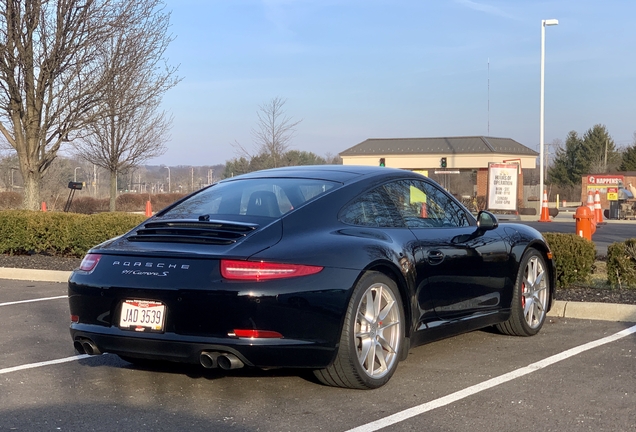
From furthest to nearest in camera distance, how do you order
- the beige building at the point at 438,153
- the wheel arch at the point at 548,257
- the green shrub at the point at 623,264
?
the beige building at the point at 438,153, the green shrub at the point at 623,264, the wheel arch at the point at 548,257

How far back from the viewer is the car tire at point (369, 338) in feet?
15.6

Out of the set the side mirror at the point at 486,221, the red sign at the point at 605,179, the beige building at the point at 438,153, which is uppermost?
the beige building at the point at 438,153

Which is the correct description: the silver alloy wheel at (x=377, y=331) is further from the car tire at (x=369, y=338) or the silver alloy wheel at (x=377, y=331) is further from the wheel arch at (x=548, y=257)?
the wheel arch at (x=548, y=257)

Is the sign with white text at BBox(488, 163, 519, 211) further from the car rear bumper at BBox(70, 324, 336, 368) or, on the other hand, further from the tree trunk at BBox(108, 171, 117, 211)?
the car rear bumper at BBox(70, 324, 336, 368)

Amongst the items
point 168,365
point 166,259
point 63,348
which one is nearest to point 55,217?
point 63,348

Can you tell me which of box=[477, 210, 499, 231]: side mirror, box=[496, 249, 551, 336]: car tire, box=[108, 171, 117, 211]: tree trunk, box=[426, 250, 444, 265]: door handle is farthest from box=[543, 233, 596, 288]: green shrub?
box=[108, 171, 117, 211]: tree trunk

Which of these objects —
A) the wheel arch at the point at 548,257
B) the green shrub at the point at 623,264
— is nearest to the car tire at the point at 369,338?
the wheel arch at the point at 548,257

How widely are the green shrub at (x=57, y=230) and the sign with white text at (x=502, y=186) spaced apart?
16429 millimetres

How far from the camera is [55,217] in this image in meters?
13.4

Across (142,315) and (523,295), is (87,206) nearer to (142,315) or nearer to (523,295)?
(523,295)

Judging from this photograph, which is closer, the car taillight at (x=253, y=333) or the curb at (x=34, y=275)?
the car taillight at (x=253, y=333)

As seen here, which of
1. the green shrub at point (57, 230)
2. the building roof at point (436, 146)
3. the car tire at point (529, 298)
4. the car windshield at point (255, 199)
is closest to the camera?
the car windshield at point (255, 199)

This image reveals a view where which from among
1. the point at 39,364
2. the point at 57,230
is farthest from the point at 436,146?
the point at 39,364

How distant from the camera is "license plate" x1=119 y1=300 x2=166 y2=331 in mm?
4629
